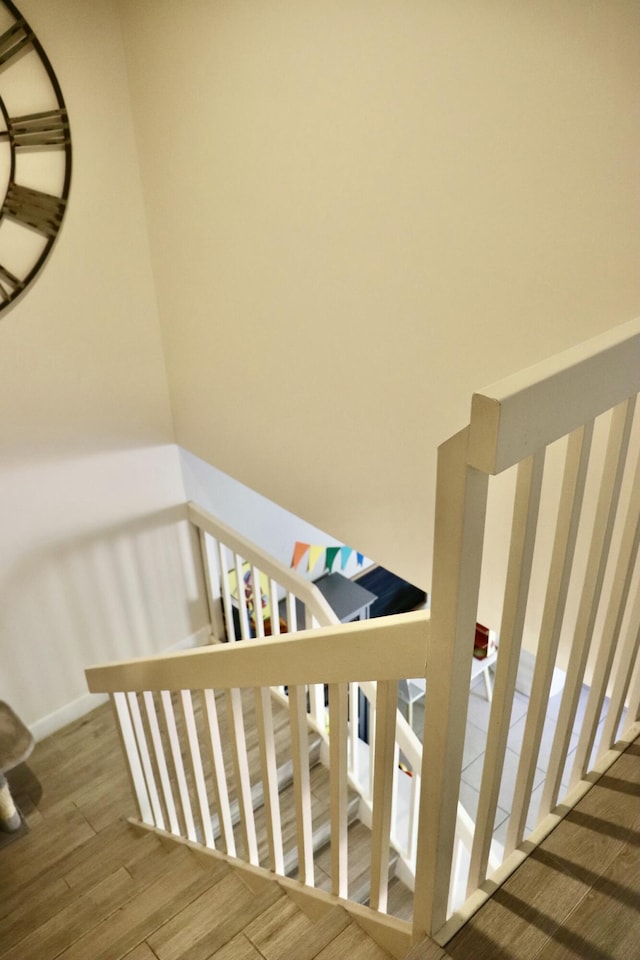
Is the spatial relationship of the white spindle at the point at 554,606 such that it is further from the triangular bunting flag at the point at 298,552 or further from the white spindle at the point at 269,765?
the triangular bunting flag at the point at 298,552

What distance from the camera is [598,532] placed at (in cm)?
101

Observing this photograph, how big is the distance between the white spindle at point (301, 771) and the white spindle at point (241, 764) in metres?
0.19

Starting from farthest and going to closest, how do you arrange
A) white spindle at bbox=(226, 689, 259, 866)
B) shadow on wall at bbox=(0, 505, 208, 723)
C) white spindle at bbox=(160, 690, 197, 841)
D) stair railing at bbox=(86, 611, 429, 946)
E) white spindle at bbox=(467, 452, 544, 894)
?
shadow on wall at bbox=(0, 505, 208, 723)
white spindle at bbox=(160, 690, 197, 841)
white spindle at bbox=(226, 689, 259, 866)
stair railing at bbox=(86, 611, 429, 946)
white spindle at bbox=(467, 452, 544, 894)

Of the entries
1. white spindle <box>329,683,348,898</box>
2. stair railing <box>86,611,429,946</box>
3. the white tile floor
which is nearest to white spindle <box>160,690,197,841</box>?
stair railing <box>86,611,429,946</box>

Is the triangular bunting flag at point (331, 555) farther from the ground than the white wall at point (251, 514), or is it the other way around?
the white wall at point (251, 514)

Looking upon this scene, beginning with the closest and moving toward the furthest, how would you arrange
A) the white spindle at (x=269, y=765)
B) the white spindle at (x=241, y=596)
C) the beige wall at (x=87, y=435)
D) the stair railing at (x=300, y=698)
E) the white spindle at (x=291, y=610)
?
1. the stair railing at (x=300, y=698)
2. the white spindle at (x=269, y=765)
3. the beige wall at (x=87, y=435)
4. the white spindle at (x=291, y=610)
5. the white spindle at (x=241, y=596)

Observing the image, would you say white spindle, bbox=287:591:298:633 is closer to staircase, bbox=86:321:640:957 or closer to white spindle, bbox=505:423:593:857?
staircase, bbox=86:321:640:957

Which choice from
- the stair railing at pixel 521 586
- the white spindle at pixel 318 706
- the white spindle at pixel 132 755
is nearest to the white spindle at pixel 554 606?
the stair railing at pixel 521 586

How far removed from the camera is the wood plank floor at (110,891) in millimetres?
1613

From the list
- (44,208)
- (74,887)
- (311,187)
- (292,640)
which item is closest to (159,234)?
(44,208)

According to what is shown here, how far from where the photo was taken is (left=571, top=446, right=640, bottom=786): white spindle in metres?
1.13

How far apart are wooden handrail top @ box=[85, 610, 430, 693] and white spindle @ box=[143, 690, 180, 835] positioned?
1.30ft

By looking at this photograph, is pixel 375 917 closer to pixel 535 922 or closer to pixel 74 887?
pixel 535 922

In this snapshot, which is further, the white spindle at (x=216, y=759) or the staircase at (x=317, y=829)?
the staircase at (x=317, y=829)
